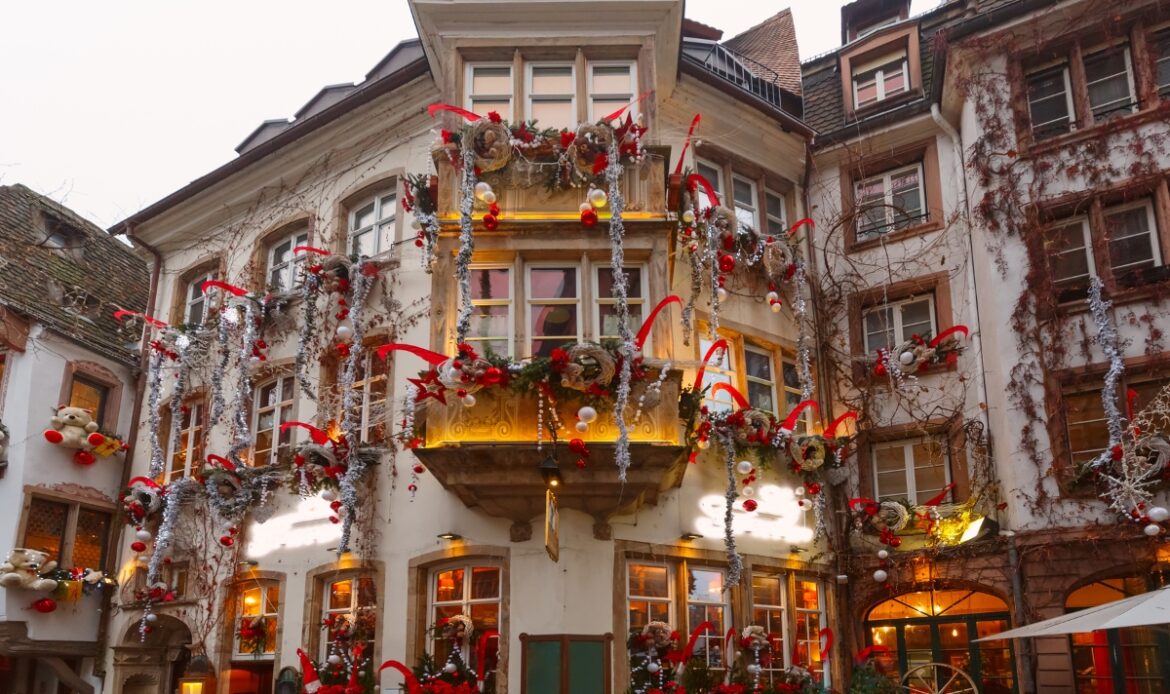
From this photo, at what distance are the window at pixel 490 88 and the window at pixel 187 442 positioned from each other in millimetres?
7187

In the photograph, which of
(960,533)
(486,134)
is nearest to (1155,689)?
(960,533)

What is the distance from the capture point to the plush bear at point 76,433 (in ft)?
55.8

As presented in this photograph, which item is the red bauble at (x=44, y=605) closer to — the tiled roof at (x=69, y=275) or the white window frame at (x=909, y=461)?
the tiled roof at (x=69, y=275)

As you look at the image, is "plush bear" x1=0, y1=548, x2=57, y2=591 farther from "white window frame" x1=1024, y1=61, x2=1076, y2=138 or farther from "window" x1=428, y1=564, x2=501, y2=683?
"white window frame" x1=1024, y1=61, x2=1076, y2=138

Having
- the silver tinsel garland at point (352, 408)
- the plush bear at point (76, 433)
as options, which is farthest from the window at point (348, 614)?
the plush bear at point (76, 433)

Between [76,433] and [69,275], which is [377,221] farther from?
[69,275]

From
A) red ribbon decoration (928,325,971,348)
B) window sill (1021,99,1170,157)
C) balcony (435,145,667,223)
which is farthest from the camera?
red ribbon decoration (928,325,971,348)

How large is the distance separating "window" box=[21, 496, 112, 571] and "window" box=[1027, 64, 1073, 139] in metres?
16.2

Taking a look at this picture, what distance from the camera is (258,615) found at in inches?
599

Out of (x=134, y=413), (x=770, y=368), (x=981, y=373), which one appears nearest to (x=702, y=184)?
(x=770, y=368)

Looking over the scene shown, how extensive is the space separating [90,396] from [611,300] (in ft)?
34.1

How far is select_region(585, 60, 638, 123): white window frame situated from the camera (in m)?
14.4

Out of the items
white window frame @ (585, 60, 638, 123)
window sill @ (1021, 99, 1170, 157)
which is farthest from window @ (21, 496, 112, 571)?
window sill @ (1021, 99, 1170, 157)

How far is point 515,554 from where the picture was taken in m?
13.0
